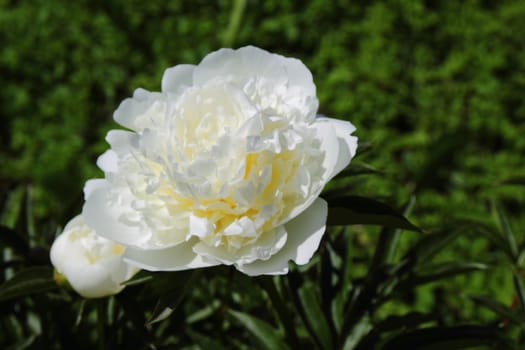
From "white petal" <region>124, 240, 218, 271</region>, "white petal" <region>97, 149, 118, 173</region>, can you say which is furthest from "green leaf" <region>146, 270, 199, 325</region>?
"white petal" <region>97, 149, 118, 173</region>

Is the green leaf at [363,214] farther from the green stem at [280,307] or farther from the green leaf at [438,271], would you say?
the green leaf at [438,271]

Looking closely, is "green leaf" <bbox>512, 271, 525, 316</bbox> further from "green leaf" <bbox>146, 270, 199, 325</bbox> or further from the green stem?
"green leaf" <bbox>146, 270, 199, 325</bbox>

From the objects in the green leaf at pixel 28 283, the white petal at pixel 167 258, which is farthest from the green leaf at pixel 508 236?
the green leaf at pixel 28 283

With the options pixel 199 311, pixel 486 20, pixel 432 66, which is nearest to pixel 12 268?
pixel 199 311

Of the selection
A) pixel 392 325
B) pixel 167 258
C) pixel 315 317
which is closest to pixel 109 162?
pixel 167 258

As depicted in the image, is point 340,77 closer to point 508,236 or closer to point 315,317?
point 508,236

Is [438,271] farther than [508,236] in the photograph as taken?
No

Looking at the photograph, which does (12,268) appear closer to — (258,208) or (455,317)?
(258,208)
